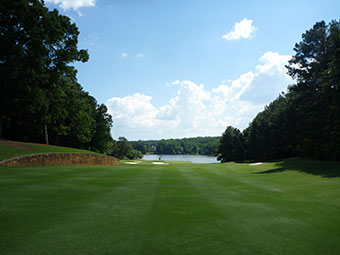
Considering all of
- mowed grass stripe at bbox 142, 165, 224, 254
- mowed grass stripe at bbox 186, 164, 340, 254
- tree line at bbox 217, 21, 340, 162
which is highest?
tree line at bbox 217, 21, 340, 162

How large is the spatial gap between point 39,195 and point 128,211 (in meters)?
3.50

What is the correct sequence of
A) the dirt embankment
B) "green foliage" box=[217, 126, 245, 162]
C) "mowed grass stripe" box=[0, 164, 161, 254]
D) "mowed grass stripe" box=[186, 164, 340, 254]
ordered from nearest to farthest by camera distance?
"mowed grass stripe" box=[0, 164, 161, 254]
"mowed grass stripe" box=[186, 164, 340, 254]
the dirt embankment
"green foliage" box=[217, 126, 245, 162]

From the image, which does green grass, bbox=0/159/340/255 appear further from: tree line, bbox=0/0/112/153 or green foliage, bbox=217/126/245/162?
green foliage, bbox=217/126/245/162

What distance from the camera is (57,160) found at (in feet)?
72.6

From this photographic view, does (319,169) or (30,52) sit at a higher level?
(30,52)

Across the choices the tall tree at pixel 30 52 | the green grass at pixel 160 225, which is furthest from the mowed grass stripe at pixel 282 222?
the tall tree at pixel 30 52

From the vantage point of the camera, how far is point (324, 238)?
4.87m

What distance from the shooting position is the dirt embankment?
18163 millimetres

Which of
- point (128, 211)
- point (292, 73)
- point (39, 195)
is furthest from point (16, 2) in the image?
point (292, 73)

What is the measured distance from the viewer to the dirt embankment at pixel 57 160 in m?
18.2

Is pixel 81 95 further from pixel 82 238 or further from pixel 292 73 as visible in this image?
pixel 82 238

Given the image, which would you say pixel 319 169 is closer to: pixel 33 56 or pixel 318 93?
pixel 318 93

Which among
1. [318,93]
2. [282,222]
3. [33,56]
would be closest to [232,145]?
[318,93]

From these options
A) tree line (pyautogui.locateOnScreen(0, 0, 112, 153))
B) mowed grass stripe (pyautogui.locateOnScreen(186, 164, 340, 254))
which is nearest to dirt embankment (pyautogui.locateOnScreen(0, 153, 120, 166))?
tree line (pyautogui.locateOnScreen(0, 0, 112, 153))
